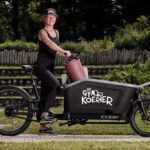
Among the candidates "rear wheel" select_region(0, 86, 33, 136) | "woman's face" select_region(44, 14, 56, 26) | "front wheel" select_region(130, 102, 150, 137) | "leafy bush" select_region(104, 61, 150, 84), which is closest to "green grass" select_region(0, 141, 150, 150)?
"front wheel" select_region(130, 102, 150, 137)

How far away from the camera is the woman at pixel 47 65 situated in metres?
9.05

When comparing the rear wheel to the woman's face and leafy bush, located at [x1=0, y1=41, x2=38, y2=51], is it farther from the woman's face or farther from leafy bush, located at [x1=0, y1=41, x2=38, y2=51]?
leafy bush, located at [x1=0, y1=41, x2=38, y2=51]

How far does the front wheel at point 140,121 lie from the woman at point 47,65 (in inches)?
46.6

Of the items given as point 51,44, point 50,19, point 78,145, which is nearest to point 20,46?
point 50,19

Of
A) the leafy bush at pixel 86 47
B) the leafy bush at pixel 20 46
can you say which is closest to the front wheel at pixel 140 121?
the leafy bush at pixel 86 47

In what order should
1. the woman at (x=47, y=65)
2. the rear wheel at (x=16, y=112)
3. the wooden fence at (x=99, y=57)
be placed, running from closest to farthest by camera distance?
the woman at (x=47, y=65) < the rear wheel at (x=16, y=112) < the wooden fence at (x=99, y=57)

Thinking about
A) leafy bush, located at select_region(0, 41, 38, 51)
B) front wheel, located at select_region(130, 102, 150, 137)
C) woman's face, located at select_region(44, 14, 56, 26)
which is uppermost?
woman's face, located at select_region(44, 14, 56, 26)

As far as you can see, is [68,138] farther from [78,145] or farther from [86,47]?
[86,47]

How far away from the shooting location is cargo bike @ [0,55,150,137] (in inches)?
351

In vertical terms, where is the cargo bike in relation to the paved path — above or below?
above

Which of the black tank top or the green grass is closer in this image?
the green grass

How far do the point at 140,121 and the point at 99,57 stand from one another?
48.9ft

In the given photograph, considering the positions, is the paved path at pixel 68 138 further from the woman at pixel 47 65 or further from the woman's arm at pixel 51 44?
the woman's arm at pixel 51 44

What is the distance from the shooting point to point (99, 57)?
78.7 ft
